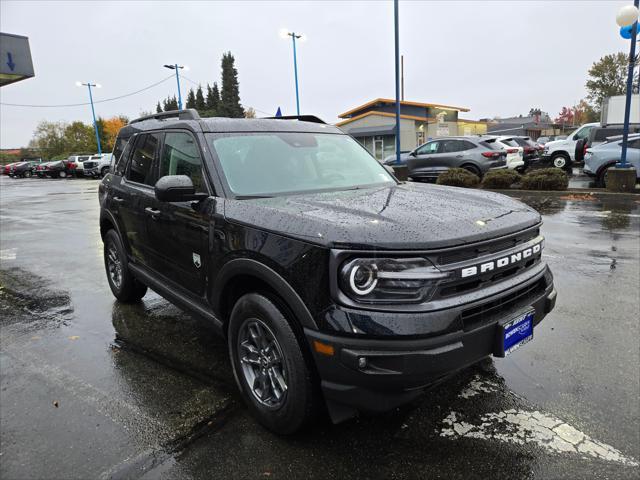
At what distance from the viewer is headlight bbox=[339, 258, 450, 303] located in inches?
82.2

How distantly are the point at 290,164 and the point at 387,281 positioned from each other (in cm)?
162

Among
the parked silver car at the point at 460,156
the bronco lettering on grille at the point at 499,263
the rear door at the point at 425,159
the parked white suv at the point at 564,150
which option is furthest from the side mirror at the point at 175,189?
the parked white suv at the point at 564,150

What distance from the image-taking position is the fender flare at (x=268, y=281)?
223cm

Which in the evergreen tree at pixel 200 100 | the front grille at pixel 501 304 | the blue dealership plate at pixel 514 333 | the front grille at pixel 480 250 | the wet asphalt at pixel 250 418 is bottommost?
the wet asphalt at pixel 250 418

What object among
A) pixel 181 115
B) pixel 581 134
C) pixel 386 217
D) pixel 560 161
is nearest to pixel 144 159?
pixel 181 115

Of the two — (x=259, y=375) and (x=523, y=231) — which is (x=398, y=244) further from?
(x=259, y=375)

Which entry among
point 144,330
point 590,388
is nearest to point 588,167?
point 590,388

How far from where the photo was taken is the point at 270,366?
101 inches

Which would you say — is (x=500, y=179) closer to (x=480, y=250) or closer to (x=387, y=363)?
(x=480, y=250)

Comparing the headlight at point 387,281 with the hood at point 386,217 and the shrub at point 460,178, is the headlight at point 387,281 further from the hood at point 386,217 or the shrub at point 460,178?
the shrub at point 460,178

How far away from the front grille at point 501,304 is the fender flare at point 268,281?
0.77 m

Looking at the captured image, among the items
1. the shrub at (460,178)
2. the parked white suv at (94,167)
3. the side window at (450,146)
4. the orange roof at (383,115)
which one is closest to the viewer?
the shrub at (460,178)

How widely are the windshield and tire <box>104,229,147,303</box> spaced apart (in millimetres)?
2082

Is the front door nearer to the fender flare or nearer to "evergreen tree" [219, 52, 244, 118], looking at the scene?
the fender flare
